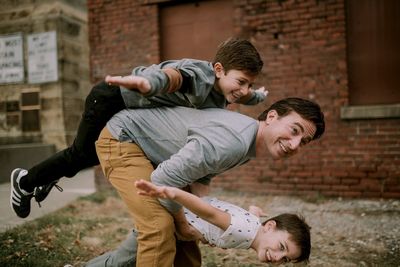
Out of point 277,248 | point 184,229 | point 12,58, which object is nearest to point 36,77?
point 12,58

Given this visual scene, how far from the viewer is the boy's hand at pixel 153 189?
1864mm

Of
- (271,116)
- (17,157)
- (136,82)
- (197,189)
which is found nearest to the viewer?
(136,82)

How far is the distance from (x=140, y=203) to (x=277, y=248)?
83cm

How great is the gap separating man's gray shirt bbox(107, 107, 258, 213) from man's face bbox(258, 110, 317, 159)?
10 centimetres

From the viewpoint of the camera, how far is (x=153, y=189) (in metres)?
1.88

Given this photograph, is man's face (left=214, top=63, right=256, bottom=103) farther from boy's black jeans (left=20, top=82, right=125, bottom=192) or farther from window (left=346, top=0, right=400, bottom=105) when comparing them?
window (left=346, top=0, right=400, bottom=105)

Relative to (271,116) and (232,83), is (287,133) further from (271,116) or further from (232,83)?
(232,83)

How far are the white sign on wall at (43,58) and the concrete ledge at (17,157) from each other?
1798 mm

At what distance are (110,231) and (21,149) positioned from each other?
13.6 ft

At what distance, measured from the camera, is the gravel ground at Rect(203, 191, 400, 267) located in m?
3.50

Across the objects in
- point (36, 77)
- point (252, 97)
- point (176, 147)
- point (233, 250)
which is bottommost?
point (233, 250)

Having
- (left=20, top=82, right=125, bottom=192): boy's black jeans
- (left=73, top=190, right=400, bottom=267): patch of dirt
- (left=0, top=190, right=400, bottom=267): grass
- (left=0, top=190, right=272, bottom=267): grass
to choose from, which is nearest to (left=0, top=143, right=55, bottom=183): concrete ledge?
(left=0, top=190, right=400, bottom=267): grass

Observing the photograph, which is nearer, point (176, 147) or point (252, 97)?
point (176, 147)

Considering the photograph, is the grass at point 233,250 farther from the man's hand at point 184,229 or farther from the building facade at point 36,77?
the building facade at point 36,77
